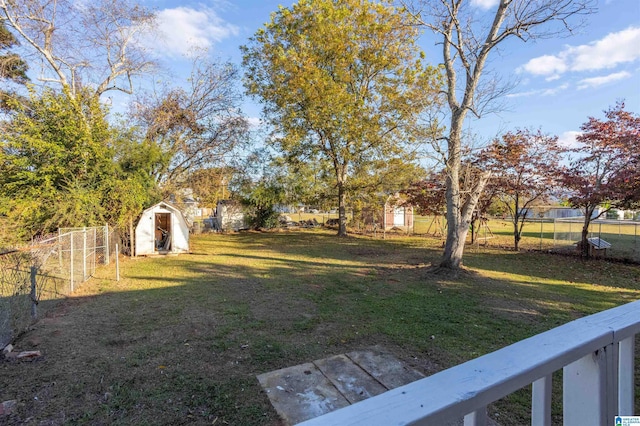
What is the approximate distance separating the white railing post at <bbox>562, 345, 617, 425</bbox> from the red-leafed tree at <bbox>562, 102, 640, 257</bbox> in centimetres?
1182

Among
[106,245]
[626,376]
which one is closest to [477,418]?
[626,376]

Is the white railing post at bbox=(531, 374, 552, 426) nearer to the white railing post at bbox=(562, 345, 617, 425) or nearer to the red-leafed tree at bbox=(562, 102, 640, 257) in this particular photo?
the white railing post at bbox=(562, 345, 617, 425)

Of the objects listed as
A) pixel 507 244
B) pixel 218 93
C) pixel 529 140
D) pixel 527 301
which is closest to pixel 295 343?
pixel 527 301

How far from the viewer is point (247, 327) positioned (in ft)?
16.8

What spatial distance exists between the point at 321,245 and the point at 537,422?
14717mm

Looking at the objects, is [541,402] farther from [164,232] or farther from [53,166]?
[164,232]

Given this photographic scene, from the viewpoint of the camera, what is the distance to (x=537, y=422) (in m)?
0.90

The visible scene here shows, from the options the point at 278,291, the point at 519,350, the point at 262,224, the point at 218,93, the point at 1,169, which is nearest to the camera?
the point at 519,350

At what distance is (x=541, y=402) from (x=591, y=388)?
0.55ft

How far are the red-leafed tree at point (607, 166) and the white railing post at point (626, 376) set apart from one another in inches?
459

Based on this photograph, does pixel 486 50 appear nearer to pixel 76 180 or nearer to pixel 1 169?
pixel 76 180

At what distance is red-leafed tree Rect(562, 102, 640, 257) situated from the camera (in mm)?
9719

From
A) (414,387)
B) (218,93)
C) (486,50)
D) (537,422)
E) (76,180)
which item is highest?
(218,93)

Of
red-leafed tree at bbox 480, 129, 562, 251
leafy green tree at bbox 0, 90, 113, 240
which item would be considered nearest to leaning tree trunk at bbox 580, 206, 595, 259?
red-leafed tree at bbox 480, 129, 562, 251
